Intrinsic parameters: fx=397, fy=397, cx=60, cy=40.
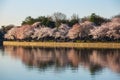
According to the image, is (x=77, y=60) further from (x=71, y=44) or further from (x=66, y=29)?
(x=66, y=29)

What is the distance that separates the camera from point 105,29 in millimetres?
49219

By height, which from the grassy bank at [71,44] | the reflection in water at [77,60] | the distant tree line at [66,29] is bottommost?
the reflection in water at [77,60]

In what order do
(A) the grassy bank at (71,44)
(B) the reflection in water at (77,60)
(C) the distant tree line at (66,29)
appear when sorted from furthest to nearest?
(C) the distant tree line at (66,29) → (A) the grassy bank at (71,44) → (B) the reflection in water at (77,60)

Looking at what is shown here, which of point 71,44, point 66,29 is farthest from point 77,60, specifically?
point 66,29

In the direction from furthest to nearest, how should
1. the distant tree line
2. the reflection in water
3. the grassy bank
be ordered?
the distant tree line
the grassy bank
the reflection in water

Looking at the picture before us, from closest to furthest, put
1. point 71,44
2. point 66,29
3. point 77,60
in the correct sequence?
Result: point 77,60
point 71,44
point 66,29

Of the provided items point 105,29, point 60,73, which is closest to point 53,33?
point 105,29

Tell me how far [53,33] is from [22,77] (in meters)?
40.3

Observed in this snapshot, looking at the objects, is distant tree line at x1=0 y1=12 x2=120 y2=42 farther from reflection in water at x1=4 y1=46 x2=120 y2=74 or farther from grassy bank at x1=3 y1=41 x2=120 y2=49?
reflection in water at x1=4 y1=46 x2=120 y2=74

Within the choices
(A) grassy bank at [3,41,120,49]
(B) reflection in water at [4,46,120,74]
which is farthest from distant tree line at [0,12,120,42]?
(B) reflection in water at [4,46,120,74]

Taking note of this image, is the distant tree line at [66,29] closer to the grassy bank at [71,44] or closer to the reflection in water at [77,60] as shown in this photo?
the grassy bank at [71,44]

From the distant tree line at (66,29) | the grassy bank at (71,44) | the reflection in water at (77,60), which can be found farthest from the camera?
the distant tree line at (66,29)

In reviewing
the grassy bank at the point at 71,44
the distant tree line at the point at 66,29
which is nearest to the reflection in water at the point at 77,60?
the grassy bank at the point at 71,44

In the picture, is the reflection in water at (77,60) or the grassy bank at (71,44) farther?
the grassy bank at (71,44)
